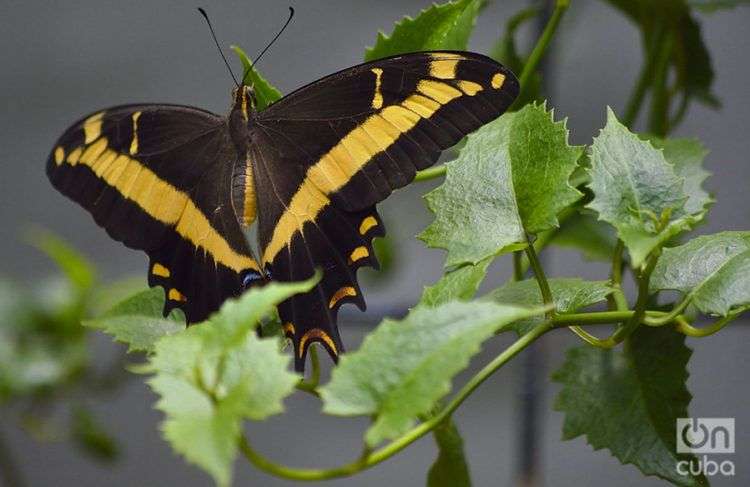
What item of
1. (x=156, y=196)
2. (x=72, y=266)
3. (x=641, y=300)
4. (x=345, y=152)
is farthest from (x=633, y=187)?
(x=72, y=266)

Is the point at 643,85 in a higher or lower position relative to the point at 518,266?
higher

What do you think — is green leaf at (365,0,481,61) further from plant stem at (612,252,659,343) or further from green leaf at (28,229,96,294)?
green leaf at (28,229,96,294)

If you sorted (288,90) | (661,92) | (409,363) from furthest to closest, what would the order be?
(288,90), (661,92), (409,363)

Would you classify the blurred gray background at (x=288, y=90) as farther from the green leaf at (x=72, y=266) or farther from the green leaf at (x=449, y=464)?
the green leaf at (x=449, y=464)

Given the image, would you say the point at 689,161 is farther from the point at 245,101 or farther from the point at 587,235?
the point at 245,101

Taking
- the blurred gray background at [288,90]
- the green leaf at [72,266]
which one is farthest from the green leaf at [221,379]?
the blurred gray background at [288,90]
